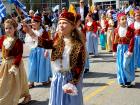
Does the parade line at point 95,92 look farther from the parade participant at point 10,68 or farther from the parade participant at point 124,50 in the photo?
the parade participant at point 10,68

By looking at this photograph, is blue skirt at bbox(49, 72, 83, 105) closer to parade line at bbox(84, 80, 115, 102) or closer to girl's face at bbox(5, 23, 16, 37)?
girl's face at bbox(5, 23, 16, 37)

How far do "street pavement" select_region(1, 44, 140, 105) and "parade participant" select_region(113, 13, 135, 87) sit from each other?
0.24 metres

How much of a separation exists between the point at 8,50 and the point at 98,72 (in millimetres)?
4611

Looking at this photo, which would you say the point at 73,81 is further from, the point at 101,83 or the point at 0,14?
the point at 101,83

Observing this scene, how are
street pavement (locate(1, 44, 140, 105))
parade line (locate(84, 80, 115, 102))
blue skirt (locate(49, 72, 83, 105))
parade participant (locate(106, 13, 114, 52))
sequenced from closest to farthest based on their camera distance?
blue skirt (locate(49, 72, 83, 105)), street pavement (locate(1, 44, 140, 105)), parade line (locate(84, 80, 115, 102)), parade participant (locate(106, 13, 114, 52))

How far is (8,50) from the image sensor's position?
694cm

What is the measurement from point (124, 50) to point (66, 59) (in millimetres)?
3894

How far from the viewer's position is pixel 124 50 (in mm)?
8633

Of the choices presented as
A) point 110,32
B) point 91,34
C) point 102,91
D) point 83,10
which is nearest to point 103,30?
point 110,32

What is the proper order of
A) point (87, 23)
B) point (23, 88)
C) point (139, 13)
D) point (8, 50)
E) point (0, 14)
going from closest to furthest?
point (8, 50) → point (23, 88) → point (0, 14) → point (139, 13) → point (87, 23)

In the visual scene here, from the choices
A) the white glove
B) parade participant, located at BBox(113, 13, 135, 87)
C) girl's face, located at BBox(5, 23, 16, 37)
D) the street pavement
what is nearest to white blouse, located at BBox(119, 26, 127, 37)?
parade participant, located at BBox(113, 13, 135, 87)

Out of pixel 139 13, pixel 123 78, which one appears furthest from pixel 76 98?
pixel 139 13

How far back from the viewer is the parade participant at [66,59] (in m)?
4.88

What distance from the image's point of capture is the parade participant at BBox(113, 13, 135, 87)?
8.52m
